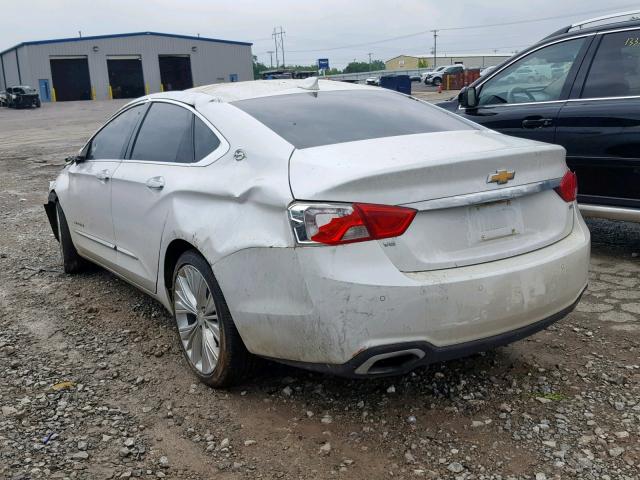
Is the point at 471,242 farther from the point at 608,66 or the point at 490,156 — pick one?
the point at 608,66

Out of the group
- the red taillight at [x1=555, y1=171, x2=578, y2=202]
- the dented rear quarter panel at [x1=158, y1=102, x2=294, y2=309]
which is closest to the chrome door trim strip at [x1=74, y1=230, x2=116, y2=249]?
the dented rear quarter panel at [x1=158, y1=102, x2=294, y2=309]

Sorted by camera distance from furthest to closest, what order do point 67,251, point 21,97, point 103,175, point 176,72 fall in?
point 176,72
point 21,97
point 67,251
point 103,175

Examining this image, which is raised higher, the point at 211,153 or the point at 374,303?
the point at 211,153

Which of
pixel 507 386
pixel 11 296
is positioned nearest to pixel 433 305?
pixel 507 386

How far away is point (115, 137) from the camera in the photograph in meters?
4.73

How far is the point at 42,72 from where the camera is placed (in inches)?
2144

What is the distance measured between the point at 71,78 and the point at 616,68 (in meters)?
57.5

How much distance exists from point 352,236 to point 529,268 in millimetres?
833

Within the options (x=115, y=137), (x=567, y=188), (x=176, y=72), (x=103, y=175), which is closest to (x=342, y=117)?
(x=567, y=188)

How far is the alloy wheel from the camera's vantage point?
3.31 meters

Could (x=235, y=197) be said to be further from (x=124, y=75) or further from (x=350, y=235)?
(x=124, y=75)

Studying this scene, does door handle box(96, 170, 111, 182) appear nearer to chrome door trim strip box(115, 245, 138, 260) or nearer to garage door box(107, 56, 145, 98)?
chrome door trim strip box(115, 245, 138, 260)

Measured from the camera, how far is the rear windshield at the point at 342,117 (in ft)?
10.8

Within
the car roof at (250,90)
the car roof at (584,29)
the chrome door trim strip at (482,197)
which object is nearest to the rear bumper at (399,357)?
the chrome door trim strip at (482,197)
